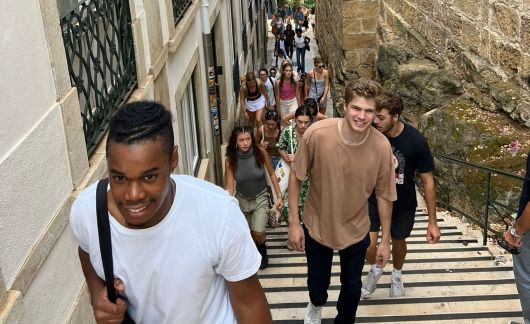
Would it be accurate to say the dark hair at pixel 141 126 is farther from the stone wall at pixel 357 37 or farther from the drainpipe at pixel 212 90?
the stone wall at pixel 357 37

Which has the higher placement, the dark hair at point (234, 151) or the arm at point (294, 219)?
the arm at point (294, 219)

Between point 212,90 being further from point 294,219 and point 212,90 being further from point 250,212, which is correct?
point 294,219

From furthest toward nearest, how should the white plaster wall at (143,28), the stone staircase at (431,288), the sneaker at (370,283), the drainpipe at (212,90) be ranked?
the drainpipe at (212,90)
the white plaster wall at (143,28)
the sneaker at (370,283)
the stone staircase at (431,288)

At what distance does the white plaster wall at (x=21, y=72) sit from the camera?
2.58 meters

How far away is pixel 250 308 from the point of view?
80.9 inches

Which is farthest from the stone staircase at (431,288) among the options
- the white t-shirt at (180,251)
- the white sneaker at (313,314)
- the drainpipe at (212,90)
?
the white t-shirt at (180,251)

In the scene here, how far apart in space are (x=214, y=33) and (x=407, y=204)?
269 inches

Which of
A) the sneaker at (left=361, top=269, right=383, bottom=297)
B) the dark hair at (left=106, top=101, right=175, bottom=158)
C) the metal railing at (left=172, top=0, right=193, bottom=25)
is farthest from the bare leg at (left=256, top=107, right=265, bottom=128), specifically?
the dark hair at (left=106, top=101, right=175, bottom=158)

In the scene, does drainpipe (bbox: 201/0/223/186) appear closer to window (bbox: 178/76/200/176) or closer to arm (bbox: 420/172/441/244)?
window (bbox: 178/76/200/176)

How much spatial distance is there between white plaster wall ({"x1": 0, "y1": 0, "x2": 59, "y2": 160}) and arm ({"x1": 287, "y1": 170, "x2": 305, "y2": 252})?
147cm

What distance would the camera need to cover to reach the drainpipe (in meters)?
8.01

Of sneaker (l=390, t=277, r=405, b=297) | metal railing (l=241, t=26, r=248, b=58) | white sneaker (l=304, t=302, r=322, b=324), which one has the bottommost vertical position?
metal railing (l=241, t=26, r=248, b=58)

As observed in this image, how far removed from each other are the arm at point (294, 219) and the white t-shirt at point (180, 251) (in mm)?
1793

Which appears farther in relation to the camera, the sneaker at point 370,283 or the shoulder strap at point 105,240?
the sneaker at point 370,283
